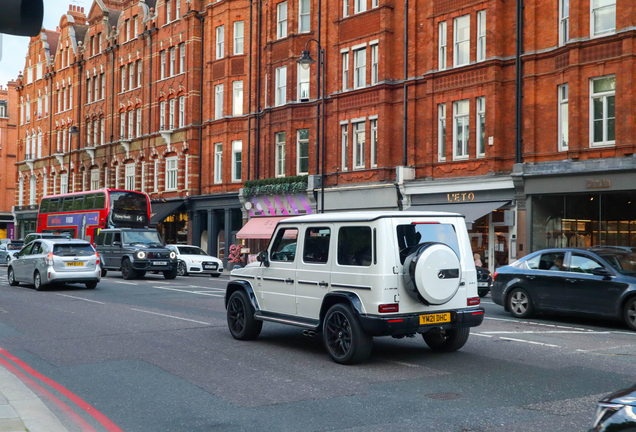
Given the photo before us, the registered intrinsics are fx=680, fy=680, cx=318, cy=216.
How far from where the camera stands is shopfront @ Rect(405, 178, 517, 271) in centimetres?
2467

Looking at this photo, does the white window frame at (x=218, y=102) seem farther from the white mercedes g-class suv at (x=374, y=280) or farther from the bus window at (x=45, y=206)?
the white mercedes g-class suv at (x=374, y=280)

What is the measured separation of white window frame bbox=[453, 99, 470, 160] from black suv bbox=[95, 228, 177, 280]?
11.7m

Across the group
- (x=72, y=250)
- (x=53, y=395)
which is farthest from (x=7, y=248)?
(x=53, y=395)

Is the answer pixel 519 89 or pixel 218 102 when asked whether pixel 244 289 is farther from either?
pixel 218 102

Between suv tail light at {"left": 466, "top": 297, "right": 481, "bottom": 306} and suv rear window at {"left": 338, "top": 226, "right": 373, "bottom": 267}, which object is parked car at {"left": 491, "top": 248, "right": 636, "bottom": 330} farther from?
suv rear window at {"left": 338, "top": 226, "right": 373, "bottom": 267}

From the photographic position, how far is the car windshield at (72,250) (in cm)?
2038

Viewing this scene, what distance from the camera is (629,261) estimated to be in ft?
43.1

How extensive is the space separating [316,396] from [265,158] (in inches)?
1158

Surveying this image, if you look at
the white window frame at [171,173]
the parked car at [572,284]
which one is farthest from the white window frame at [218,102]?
the parked car at [572,284]

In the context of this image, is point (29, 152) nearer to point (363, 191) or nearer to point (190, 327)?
point (363, 191)

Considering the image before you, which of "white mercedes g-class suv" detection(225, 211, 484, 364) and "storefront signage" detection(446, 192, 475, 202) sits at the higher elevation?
"storefront signage" detection(446, 192, 475, 202)

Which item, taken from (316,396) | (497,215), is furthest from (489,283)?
(316,396)

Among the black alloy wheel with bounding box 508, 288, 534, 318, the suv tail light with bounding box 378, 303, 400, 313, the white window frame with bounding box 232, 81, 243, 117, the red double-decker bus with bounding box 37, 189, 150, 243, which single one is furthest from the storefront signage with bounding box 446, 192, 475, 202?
the suv tail light with bounding box 378, 303, 400, 313

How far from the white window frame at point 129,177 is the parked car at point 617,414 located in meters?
46.2
